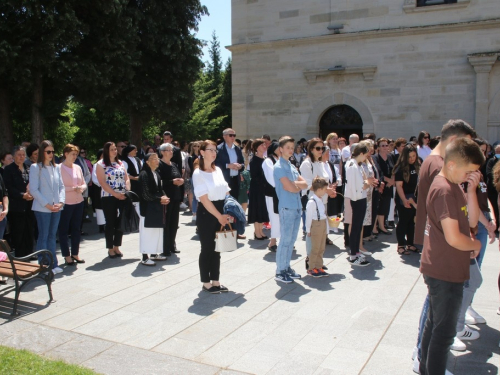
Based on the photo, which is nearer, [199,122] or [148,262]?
[148,262]

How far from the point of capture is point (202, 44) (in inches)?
718

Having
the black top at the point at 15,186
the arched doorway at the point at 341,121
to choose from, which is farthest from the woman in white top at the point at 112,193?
the arched doorway at the point at 341,121

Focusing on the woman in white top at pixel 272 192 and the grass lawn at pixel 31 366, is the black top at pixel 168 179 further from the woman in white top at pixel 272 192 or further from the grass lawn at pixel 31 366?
the grass lawn at pixel 31 366

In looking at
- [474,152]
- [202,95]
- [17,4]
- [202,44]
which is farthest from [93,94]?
[202,95]

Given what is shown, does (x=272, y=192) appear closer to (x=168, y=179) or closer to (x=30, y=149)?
(x=168, y=179)

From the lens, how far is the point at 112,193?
7.67m

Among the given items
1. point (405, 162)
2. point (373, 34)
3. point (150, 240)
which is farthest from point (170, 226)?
point (373, 34)

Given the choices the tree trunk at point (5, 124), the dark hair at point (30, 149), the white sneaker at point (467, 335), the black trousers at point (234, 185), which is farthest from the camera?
the tree trunk at point (5, 124)

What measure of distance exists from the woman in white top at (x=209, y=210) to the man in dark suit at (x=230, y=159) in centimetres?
337

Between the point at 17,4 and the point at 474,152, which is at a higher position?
Result: the point at 17,4

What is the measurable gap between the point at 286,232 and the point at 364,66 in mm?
11535

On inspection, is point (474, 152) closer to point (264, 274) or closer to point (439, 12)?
point (264, 274)

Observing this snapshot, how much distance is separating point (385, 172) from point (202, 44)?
449 inches

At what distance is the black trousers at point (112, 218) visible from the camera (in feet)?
25.6
